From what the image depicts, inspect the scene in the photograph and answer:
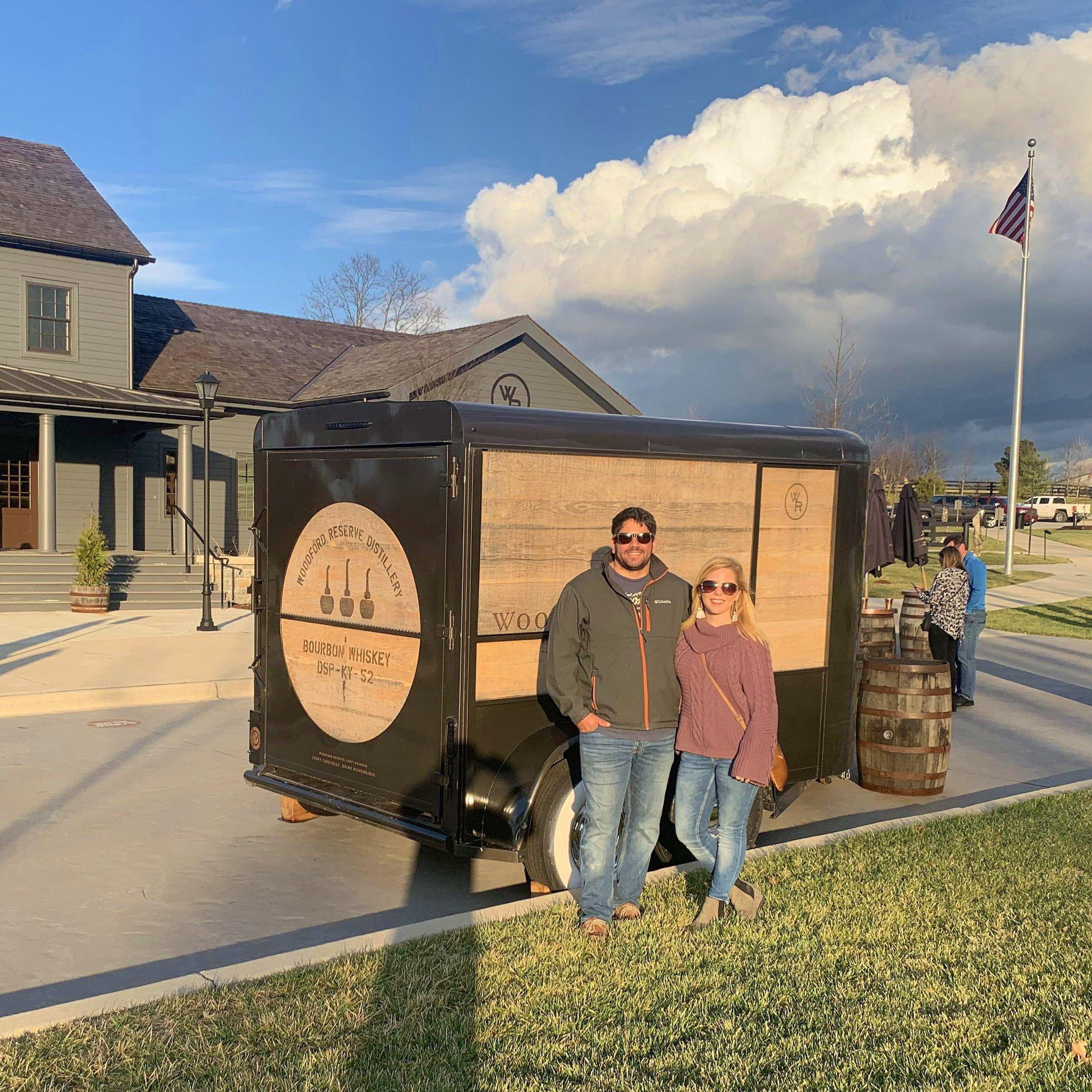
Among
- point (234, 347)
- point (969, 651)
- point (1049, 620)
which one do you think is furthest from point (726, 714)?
point (234, 347)

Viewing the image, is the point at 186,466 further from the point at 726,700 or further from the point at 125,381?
the point at 726,700

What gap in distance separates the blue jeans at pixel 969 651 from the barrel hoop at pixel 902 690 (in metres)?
3.99

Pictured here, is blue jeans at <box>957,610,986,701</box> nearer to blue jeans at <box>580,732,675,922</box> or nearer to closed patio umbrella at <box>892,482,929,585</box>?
closed patio umbrella at <box>892,482,929,585</box>

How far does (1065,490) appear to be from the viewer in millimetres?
94000

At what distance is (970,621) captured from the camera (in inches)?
485

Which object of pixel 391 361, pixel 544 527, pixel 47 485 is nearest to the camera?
pixel 544 527

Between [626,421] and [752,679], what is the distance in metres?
1.70

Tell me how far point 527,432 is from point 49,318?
70.2ft

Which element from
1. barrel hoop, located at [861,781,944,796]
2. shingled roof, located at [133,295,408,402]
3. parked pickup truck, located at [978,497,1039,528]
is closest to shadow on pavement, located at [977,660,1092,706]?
barrel hoop, located at [861,781,944,796]

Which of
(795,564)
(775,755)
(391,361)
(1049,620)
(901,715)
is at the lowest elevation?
(1049,620)

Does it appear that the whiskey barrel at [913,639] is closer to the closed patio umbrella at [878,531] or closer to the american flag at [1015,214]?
the closed patio umbrella at [878,531]

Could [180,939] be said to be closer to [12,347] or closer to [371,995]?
[371,995]

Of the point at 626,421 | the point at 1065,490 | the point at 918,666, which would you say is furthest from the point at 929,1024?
→ the point at 1065,490

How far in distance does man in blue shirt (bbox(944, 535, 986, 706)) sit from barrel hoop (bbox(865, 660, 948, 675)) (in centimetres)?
Answer: 384
